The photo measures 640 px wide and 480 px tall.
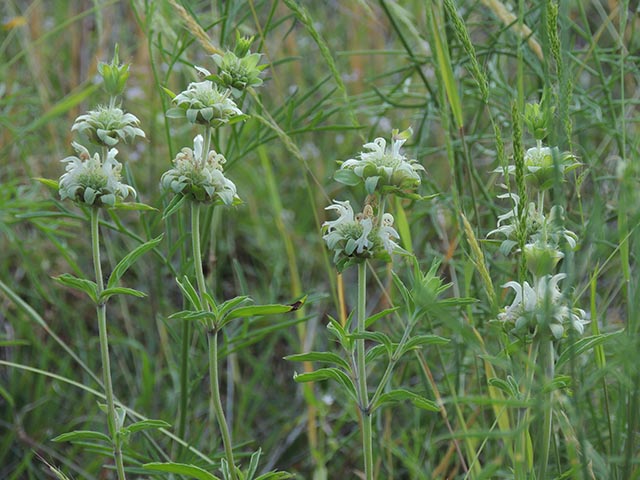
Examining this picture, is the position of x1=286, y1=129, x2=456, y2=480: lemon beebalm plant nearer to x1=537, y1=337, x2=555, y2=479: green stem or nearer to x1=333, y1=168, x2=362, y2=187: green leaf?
x1=333, y1=168, x2=362, y2=187: green leaf

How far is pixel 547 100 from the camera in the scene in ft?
3.01

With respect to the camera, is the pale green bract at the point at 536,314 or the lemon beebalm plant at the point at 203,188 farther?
the lemon beebalm plant at the point at 203,188

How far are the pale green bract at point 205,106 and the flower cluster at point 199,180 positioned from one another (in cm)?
5

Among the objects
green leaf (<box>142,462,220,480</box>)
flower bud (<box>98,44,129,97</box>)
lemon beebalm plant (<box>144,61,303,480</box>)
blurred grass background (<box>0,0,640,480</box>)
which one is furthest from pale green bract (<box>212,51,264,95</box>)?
green leaf (<box>142,462,220,480</box>)

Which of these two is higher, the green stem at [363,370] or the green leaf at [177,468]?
the green stem at [363,370]

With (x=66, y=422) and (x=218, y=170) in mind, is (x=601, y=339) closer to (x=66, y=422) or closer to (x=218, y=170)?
(x=218, y=170)

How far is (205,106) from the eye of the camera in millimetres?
990

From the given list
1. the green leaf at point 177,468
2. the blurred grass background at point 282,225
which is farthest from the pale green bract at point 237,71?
the green leaf at point 177,468

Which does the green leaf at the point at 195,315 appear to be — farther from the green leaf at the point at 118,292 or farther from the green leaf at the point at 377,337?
the green leaf at the point at 377,337

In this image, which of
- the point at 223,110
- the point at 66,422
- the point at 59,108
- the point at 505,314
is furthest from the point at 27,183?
the point at 505,314

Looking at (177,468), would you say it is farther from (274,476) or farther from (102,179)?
(102,179)

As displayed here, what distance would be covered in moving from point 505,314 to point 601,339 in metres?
0.12

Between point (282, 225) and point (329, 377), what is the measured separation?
789mm

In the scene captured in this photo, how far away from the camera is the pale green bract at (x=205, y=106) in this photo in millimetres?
973
